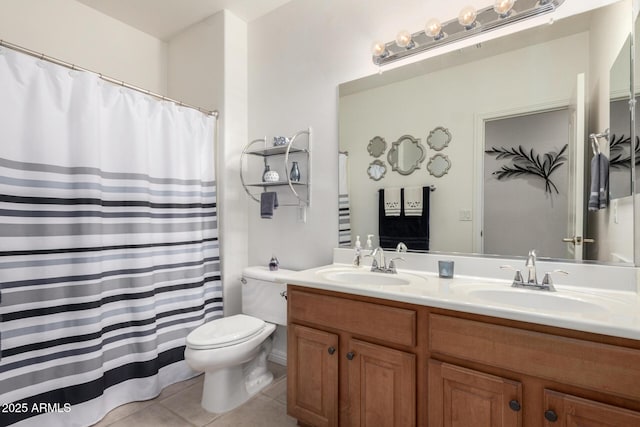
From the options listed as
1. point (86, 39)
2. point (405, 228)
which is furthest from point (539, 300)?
point (86, 39)

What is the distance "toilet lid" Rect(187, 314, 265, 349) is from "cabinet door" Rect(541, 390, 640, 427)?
1390mm

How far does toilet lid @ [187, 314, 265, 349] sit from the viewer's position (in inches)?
66.1

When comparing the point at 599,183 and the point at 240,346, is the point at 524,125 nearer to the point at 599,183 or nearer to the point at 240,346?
the point at 599,183

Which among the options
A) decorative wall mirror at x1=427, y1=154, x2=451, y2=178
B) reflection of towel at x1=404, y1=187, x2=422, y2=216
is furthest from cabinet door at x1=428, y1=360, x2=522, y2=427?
decorative wall mirror at x1=427, y1=154, x2=451, y2=178

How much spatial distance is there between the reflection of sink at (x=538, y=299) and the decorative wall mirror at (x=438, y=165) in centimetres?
66

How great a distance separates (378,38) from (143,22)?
1.93 m

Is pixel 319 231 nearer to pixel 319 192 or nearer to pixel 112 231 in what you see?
pixel 319 192

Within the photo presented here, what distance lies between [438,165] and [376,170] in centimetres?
37

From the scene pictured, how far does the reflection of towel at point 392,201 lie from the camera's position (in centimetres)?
187

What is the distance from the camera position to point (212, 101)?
2.50 metres

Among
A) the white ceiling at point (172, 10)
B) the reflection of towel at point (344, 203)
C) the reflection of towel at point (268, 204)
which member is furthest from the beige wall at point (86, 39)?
the reflection of towel at point (344, 203)

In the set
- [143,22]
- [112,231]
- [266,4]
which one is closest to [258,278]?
[112,231]

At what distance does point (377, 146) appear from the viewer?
1937 millimetres

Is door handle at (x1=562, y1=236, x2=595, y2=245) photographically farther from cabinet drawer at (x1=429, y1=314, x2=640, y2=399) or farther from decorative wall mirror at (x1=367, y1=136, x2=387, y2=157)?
decorative wall mirror at (x1=367, y1=136, x2=387, y2=157)
